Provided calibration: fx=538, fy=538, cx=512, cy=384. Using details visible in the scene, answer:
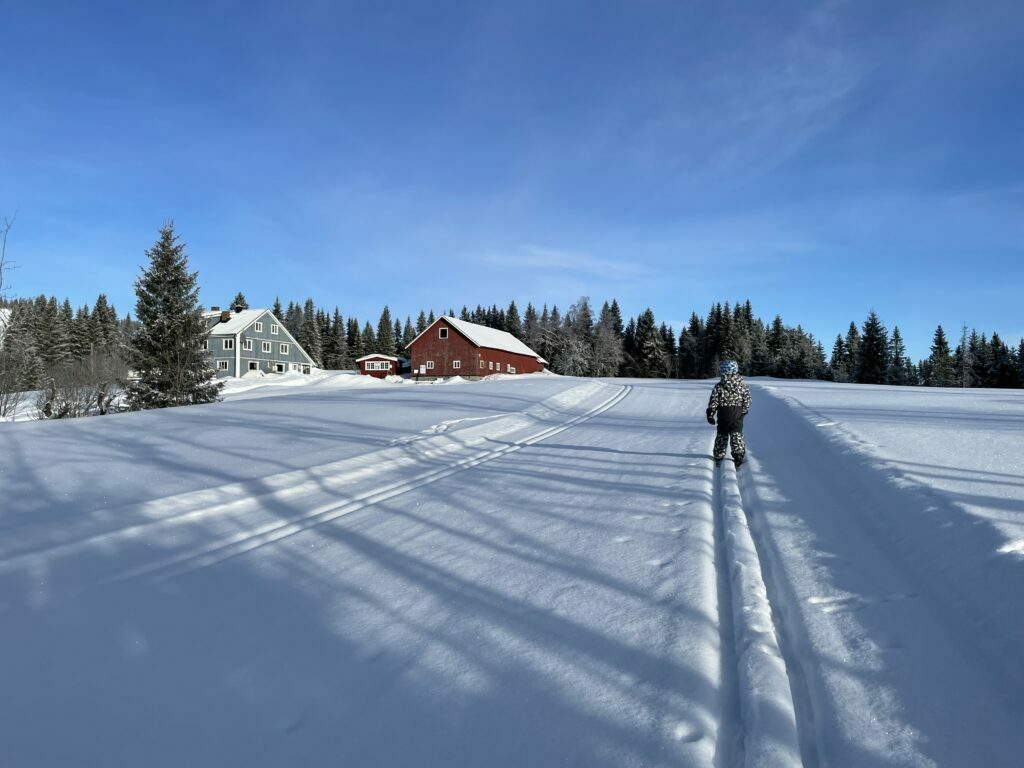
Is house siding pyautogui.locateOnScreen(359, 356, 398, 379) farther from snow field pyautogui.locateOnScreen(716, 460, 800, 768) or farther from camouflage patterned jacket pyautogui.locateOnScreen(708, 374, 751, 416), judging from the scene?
snow field pyautogui.locateOnScreen(716, 460, 800, 768)

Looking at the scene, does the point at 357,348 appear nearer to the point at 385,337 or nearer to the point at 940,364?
the point at 385,337

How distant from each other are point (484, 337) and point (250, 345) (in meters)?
23.8

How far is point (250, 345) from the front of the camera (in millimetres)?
54719

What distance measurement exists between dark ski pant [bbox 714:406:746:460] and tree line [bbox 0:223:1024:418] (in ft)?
63.3

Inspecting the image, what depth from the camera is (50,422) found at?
1274 cm

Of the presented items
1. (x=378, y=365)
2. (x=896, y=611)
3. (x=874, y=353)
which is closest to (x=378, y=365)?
(x=378, y=365)

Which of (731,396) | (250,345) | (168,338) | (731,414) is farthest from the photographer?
(250,345)

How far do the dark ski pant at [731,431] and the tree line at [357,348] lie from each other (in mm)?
19301

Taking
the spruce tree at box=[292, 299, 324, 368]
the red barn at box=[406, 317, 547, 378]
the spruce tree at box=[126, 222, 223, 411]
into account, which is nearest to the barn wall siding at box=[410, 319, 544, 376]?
the red barn at box=[406, 317, 547, 378]

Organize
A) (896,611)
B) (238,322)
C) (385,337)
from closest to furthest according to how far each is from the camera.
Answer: (896,611)
(238,322)
(385,337)

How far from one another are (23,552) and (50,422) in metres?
10.3

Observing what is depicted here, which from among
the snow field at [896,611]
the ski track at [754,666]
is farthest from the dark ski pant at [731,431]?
the ski track at [754,666]

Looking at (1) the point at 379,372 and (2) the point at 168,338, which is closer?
(2) the point at 168,338

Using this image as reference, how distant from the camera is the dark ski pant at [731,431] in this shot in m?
8.20
